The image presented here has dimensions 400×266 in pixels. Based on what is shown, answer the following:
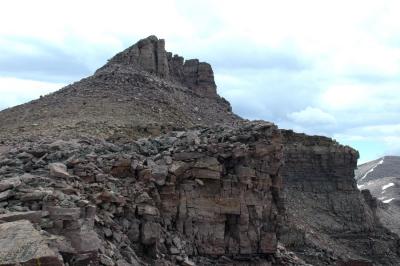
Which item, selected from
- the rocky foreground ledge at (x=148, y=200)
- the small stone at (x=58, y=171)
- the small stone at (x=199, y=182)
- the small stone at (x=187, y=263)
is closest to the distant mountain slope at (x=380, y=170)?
the rocky foreground ledge at (x=148, y=200)

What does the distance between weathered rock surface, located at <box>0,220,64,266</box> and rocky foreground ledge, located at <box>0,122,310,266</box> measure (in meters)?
0.02

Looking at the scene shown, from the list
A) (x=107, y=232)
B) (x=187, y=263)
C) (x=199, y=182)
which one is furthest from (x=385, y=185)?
(x=107, y=232)

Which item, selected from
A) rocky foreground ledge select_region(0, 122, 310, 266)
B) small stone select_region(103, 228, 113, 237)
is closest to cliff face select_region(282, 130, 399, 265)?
rocky foreground ledge select_region(0, 122, 310, 266)

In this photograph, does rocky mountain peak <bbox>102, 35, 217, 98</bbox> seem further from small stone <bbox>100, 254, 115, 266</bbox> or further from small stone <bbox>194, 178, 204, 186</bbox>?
small stone <bbox>100, 254, 115, 266</bbox>

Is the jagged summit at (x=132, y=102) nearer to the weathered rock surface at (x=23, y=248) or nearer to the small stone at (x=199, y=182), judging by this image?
the small stone at (x=199, y=182)

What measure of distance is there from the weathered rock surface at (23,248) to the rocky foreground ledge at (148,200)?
20mm

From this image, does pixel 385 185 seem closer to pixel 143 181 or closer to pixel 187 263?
pixel 187 263

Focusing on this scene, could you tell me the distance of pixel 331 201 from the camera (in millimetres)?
67562

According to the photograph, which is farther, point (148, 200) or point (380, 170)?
point (380, 170)

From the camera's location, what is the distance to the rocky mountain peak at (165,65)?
47500 mm

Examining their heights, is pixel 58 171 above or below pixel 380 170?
below

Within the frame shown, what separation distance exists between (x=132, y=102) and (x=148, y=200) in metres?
22.8

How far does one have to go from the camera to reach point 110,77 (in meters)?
44.2

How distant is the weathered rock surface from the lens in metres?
11.6
